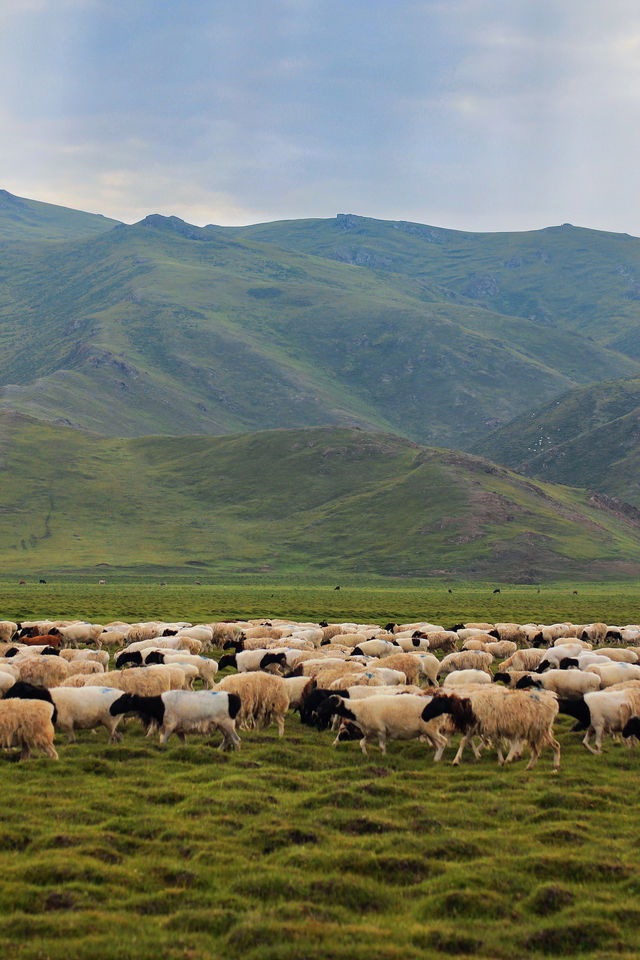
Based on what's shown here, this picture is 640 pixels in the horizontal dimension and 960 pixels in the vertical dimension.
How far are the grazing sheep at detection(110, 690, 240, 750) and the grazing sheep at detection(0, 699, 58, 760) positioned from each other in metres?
2.14

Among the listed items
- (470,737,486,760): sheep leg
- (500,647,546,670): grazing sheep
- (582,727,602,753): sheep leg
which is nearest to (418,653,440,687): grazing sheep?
(500,647,546,670): grazing sheep

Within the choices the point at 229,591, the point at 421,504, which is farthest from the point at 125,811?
the point at 421,504

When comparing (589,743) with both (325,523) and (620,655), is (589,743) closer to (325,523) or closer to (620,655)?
(620,655)

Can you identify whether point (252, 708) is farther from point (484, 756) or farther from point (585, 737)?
point (585, 737)

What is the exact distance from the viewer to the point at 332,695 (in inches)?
882

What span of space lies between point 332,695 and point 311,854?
8822 mm

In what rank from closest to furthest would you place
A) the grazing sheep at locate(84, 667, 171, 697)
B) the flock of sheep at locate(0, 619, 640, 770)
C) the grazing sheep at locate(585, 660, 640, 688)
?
1. the flock of sheep at locate(0, 619, 640, 770)
2. the grazing sheep at locate(84, 667, 171, 697)
3. the grazing sheep at locate(585, 660, 640, 688)

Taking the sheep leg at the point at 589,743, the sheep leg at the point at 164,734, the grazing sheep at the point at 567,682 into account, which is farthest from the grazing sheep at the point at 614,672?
the sheep leg at the point at 164,734

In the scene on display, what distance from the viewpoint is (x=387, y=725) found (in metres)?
20.8

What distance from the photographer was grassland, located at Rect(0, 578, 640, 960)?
11062 mm

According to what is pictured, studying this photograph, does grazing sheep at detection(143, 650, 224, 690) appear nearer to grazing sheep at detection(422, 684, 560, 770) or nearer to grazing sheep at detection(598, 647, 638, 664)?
grazing sheep at detection(422, 684, 560, 770)

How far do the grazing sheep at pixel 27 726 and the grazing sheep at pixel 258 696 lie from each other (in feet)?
17.0

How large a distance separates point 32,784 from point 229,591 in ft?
264

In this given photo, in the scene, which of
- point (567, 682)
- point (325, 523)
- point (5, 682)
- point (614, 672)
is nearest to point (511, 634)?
point (614, 672)
